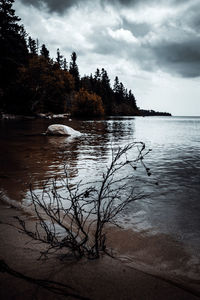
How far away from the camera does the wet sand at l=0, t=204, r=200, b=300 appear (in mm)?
1261

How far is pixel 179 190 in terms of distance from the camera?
3811 millimetres

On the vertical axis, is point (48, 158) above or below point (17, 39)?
below

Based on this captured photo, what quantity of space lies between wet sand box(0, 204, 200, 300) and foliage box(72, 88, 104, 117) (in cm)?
6147

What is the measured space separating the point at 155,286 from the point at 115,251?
642mm

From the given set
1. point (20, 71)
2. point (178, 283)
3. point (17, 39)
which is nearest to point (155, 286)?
point (178, 283)

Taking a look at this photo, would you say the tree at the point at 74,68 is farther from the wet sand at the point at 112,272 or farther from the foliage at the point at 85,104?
the wet sand at the point at 112,272

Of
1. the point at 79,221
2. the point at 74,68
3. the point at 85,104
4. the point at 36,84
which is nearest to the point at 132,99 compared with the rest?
the point at 74,68

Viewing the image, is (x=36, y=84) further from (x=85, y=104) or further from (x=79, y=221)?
(x=79, y=221)

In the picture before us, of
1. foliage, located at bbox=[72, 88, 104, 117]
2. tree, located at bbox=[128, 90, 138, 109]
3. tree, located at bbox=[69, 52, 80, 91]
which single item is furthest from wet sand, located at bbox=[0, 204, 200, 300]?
tree, located at bbox=[128, 90, 138, 109]

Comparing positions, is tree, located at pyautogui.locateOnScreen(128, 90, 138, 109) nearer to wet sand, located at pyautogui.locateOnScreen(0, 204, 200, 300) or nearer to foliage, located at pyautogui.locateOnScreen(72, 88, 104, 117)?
foliage, located at pyautogui.locateOnScreen(72, 88, 104, 117)

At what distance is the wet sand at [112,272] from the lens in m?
1.26

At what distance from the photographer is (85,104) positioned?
203ft

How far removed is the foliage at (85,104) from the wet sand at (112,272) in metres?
61.5

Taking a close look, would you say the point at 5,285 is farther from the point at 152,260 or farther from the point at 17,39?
the point at 17,39
